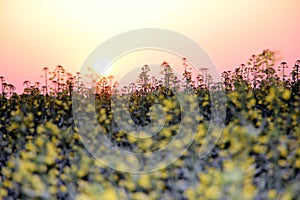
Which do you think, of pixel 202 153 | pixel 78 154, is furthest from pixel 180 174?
pixel 78 154

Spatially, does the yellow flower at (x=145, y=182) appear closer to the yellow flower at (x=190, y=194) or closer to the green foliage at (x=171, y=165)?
the green foliage at (x=171, y=165)

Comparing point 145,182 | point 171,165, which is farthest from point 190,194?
point 171,165

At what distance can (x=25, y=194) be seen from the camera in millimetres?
4965

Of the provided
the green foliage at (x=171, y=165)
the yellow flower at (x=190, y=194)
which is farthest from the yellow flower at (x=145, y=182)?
the yellow flower at (x=190, y=194)

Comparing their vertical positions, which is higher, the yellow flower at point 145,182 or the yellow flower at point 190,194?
the yellow flower at point 145,182

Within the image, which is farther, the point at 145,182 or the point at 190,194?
the point at 145,182

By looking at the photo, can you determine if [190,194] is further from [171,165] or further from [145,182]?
[171,165]

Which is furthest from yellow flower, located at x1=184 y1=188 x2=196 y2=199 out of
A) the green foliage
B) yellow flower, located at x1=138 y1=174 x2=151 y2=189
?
yellow flower, located at x1=138 y1=174 x2=151 y2=189

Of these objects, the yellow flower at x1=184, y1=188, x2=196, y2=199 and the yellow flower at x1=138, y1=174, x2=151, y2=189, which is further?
the yellow flower at x1=138, y1=174, x2=151, y2=189

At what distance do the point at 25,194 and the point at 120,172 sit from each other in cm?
108

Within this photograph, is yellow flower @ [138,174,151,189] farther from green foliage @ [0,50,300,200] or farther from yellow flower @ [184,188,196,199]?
yellow flower @ [184,188,196,199]

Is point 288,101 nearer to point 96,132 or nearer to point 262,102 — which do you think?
point 262,102

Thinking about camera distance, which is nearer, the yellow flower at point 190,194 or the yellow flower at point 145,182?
the yellow flower at point 190,194

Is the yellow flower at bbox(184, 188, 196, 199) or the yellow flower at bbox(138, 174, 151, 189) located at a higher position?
the yellow flower at bbox(138, 174, 151, 189)
